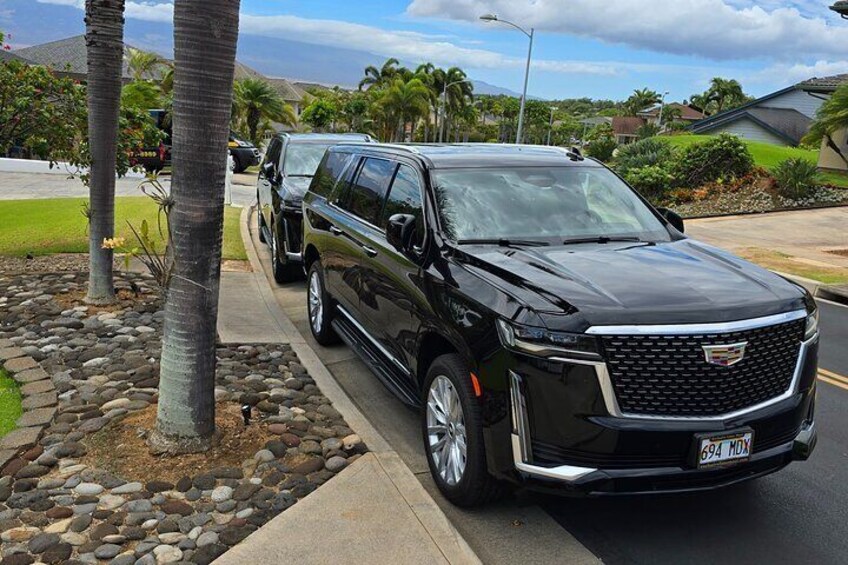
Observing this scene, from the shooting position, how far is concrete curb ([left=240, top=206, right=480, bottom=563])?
346cm

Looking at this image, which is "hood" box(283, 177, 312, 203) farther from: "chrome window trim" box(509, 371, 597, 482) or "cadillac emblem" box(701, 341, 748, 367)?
"cadillac emblem" box(701, 341, 748, 367)

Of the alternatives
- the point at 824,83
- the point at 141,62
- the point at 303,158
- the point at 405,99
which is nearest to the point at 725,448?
the point at 303,158

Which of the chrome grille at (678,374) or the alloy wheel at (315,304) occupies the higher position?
the chrome grille at (678,374)

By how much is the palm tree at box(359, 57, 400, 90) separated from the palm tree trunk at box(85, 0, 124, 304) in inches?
2402

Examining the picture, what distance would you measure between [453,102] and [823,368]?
2768 inches

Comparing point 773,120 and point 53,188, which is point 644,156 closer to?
point 53,188

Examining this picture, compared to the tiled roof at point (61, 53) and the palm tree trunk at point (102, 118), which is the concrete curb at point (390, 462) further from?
the tiled roof at point (61, 53)

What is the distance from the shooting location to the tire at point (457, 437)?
373 cm

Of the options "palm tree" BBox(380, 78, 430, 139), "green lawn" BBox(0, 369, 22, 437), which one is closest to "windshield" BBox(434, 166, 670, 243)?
"green lawn" BBox(0, 369, 22, 437)

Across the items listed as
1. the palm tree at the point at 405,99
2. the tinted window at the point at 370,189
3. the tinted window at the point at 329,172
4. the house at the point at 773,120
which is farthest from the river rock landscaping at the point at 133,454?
the palm tree at the point at 405,99

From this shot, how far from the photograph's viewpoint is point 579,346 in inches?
131

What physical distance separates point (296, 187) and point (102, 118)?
2810 millimetres

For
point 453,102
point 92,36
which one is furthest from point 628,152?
point 453,102

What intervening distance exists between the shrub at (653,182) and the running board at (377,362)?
1774 centimetres
